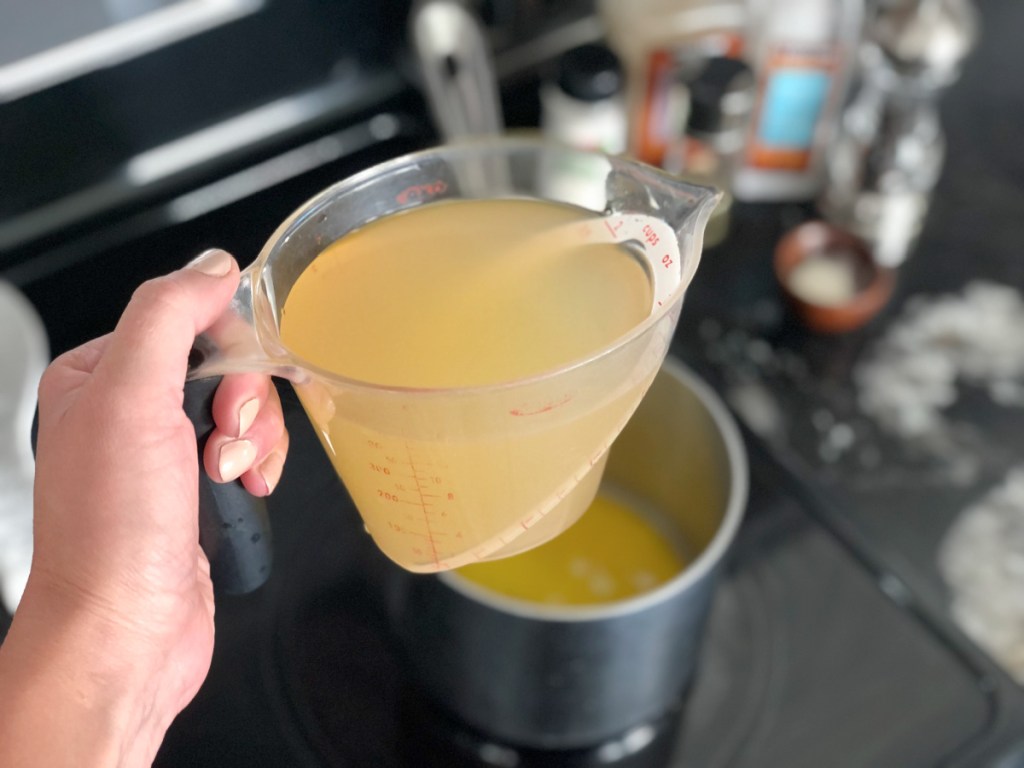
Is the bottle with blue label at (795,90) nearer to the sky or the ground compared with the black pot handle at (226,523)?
nearer to the ground

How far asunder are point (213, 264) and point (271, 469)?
0.36 ft

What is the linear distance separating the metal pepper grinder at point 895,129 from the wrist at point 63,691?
75cm

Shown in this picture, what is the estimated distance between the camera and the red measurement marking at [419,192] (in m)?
0.47

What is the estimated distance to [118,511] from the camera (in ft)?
1.43

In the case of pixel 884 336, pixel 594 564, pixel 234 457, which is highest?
pixel 234 457

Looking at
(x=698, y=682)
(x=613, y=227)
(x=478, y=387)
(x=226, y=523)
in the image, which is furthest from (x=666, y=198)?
(x=698, y=682)

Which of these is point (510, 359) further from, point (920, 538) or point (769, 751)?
point (920, 538)

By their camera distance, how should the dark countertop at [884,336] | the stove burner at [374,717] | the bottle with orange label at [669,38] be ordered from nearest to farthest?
the stove burner at [374,717] → the dark countertop at [884,336] → the bottle with orange label at [669,38]

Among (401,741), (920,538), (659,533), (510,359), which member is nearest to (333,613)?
(401,741)

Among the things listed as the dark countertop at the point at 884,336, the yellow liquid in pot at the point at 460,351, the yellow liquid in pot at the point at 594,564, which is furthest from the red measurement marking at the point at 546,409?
the dark countertop at the point at 884,336

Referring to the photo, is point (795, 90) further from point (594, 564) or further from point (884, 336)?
point (594, 564)

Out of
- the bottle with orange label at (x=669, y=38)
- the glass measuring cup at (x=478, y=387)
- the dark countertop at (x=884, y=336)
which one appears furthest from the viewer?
the bottle with orange label at (x=669, y=38)

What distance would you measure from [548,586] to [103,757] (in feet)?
1.01

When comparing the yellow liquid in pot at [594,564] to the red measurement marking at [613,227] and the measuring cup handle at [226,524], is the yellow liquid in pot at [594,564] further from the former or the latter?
the red measurement marking at [613,227]
